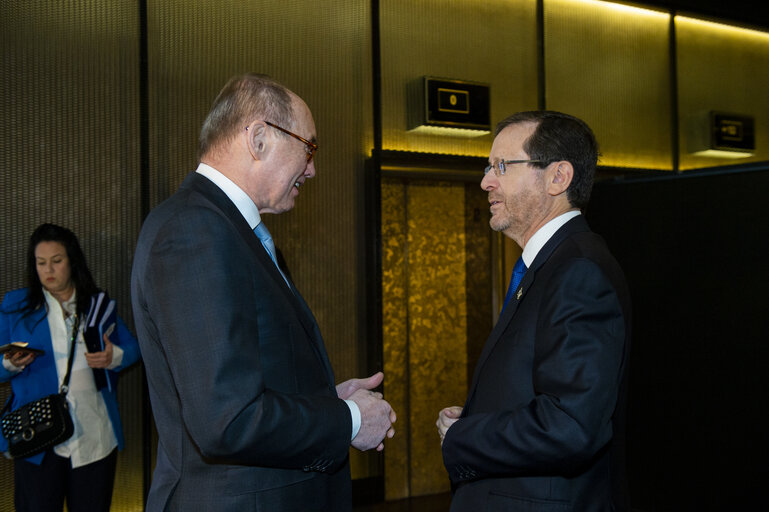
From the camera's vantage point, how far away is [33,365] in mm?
2910

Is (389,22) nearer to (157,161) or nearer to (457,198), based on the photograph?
(457,198)

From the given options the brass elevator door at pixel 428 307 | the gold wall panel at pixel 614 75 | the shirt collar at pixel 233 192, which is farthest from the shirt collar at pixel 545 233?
the gold wall panel at pixel 614 75

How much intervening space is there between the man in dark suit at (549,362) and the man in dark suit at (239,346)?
0.30 metres

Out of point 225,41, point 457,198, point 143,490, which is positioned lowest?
point 143,490

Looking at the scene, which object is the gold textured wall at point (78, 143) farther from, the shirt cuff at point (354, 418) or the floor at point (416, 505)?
the shirt cuff at point (354, 418)

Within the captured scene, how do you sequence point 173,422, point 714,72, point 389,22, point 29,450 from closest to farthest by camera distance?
point 173,422, point 29,450, point 389,22, point 714,72

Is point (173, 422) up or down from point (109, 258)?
down

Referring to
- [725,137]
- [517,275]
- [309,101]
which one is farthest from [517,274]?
[725,137]

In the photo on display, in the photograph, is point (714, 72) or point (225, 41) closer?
point (225, 41)

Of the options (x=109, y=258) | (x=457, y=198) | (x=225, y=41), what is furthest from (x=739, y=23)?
(x=109, y=258)

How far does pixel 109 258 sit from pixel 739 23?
584cm

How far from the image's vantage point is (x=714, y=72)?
19.1ft

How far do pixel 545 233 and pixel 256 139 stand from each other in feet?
2.81

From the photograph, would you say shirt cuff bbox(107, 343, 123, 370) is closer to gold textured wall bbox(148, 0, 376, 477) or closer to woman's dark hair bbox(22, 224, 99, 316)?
woman's dark hair bbox(22, 224, 99, 316)
